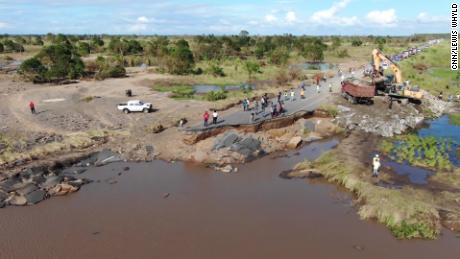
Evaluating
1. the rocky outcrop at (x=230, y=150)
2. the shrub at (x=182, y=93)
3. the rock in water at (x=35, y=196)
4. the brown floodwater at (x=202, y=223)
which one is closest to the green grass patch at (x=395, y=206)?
the brown floodwater at (x=202, y=223)

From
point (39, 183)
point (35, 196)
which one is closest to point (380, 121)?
point (39, 183)

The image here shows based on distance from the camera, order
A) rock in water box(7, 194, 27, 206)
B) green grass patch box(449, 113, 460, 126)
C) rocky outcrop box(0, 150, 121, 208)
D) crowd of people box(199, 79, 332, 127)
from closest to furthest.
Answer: rock in water box(7, 194, 27, 206) → rocky outcrop box(0, 150, 121, 208) → crowd of people box(199, 79, 332, 127) → green grass patch box(449, 113, 460, 126)

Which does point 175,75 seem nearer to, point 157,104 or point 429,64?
point 157,104

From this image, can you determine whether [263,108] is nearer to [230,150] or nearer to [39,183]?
[230,150]

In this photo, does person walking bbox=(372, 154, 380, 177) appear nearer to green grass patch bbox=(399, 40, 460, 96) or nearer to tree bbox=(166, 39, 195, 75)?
green grass patch bbox=(399, 40, 460, 96)

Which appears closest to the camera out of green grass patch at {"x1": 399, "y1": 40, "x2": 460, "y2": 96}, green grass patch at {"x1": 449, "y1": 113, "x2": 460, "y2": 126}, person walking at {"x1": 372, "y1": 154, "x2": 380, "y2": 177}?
person walking at {"x1": 372, "y1": 154, "x2": 380, "y2": 177}

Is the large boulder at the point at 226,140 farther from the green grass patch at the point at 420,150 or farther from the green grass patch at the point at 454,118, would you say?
the green grass patch at the point at 454,118

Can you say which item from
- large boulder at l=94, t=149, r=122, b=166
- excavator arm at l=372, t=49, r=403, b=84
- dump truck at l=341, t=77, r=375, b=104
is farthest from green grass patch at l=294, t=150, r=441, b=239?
excavator arm at l=372, t=49, r=403, b=84
